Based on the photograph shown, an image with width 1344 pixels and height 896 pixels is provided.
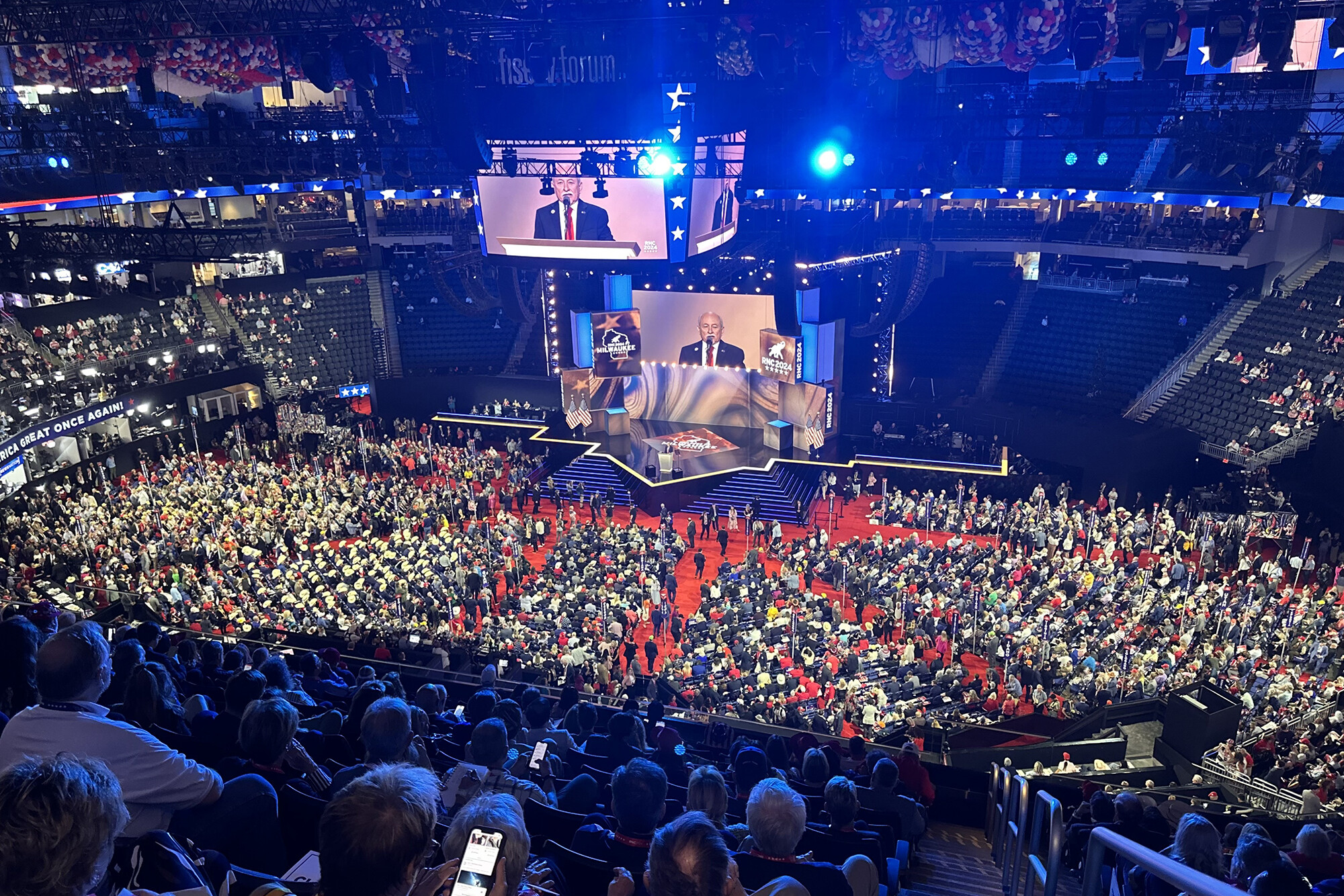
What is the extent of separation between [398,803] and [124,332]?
32.5 metres

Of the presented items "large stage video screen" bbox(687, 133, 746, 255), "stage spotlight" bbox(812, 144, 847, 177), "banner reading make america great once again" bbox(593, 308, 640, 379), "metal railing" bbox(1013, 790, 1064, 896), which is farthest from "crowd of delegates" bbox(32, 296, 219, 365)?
"metal railing" bbox(1013, 790, 1064, 896)

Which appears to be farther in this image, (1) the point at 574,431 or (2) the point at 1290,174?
(1) the point at 574,431

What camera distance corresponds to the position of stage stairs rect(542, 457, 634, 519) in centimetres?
2777

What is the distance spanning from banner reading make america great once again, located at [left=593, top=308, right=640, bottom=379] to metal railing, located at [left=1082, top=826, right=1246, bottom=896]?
90.7ft

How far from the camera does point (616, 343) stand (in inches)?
1198

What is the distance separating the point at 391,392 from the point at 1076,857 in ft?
100

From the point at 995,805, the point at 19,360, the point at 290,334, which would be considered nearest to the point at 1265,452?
the point at 995,805

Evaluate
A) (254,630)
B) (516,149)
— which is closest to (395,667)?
(254,630)

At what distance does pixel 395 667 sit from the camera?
12.5 m

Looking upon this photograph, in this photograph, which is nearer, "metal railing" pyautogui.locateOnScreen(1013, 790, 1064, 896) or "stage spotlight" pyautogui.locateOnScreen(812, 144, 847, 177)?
"metal railing" pyautogui.locateOnScreen(1013, 790, 1064, 896)

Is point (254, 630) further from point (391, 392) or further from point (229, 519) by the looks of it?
point (391, 392)

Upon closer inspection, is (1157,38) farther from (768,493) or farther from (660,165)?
(768,493)

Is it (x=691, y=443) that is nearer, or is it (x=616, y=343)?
(x=691, y=443)

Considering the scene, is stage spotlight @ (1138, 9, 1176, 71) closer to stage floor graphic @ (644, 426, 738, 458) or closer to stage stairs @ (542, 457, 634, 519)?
stage floor graphic @ (644, 426, 738, 458)
